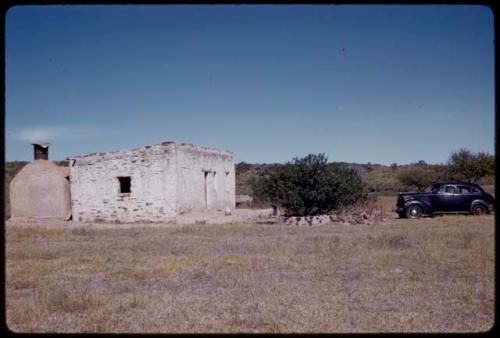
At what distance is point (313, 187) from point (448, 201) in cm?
567

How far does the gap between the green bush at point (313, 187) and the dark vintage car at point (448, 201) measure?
2260mm

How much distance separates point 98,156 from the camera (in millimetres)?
20781

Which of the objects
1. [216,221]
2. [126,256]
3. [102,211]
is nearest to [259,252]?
[126,256]

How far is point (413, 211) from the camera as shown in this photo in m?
19.4

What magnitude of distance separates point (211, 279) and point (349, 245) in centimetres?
444

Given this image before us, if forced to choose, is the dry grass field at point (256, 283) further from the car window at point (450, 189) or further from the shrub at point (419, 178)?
the shrub at point (419, 178)

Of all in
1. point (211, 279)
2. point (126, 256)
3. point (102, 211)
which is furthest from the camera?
point (102, 211)

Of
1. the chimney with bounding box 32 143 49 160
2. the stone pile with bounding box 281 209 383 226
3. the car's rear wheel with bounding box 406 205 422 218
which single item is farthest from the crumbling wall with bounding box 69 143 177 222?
the car's rear wheel with bounding box 406 205 422 218

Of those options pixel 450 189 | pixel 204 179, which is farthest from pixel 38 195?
pixel 450 189

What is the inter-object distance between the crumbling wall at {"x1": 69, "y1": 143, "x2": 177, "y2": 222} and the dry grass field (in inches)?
→ 239

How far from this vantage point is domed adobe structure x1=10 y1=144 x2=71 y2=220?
822 inches

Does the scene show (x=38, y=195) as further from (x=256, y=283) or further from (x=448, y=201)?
(x=448, y=201)

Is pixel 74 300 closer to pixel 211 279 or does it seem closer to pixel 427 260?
pixel 211 279

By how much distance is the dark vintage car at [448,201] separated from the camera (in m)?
19.3
